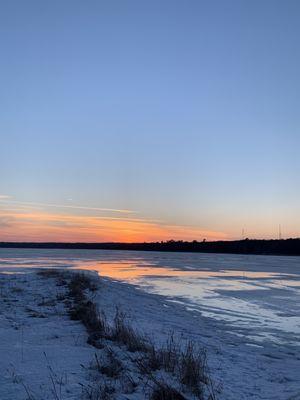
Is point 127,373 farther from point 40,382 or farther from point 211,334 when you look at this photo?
point 211,334

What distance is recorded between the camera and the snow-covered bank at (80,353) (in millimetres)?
7289

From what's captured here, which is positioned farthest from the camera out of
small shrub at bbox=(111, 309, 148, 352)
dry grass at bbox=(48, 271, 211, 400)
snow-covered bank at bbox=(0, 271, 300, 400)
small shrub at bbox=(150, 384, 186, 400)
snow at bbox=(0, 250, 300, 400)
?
small shrub at bbox=(111, 309, 148, 352)

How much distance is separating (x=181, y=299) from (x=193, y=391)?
53.0 ft

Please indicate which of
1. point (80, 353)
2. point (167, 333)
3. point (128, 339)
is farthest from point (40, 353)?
point (167, 333)

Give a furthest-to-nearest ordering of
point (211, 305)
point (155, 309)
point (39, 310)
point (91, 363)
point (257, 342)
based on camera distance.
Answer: point (211, 305) → point (155, 309) → point (39, 310) → point (257, 342) → point (91, 363)

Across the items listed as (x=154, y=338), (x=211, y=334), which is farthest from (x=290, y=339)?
(x=154, y=338)

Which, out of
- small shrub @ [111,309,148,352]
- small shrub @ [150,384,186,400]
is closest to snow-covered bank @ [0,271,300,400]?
small shrub @ [150,384,186,400]

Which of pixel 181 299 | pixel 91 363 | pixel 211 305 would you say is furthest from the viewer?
pixel 181 299

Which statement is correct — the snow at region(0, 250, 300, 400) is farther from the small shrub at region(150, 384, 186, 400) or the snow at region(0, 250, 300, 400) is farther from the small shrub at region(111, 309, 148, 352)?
the small shrub at region(150, 384, 186, 400)

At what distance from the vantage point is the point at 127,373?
7.73 meters

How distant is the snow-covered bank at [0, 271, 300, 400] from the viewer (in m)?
7.29

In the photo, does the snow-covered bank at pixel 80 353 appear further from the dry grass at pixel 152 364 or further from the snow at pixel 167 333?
the dry grass at pixel 152 364

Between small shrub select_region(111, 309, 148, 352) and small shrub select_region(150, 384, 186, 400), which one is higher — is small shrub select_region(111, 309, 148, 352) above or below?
above

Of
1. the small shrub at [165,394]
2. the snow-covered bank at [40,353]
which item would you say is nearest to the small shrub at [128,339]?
the snow-covered bank at [40,353]
